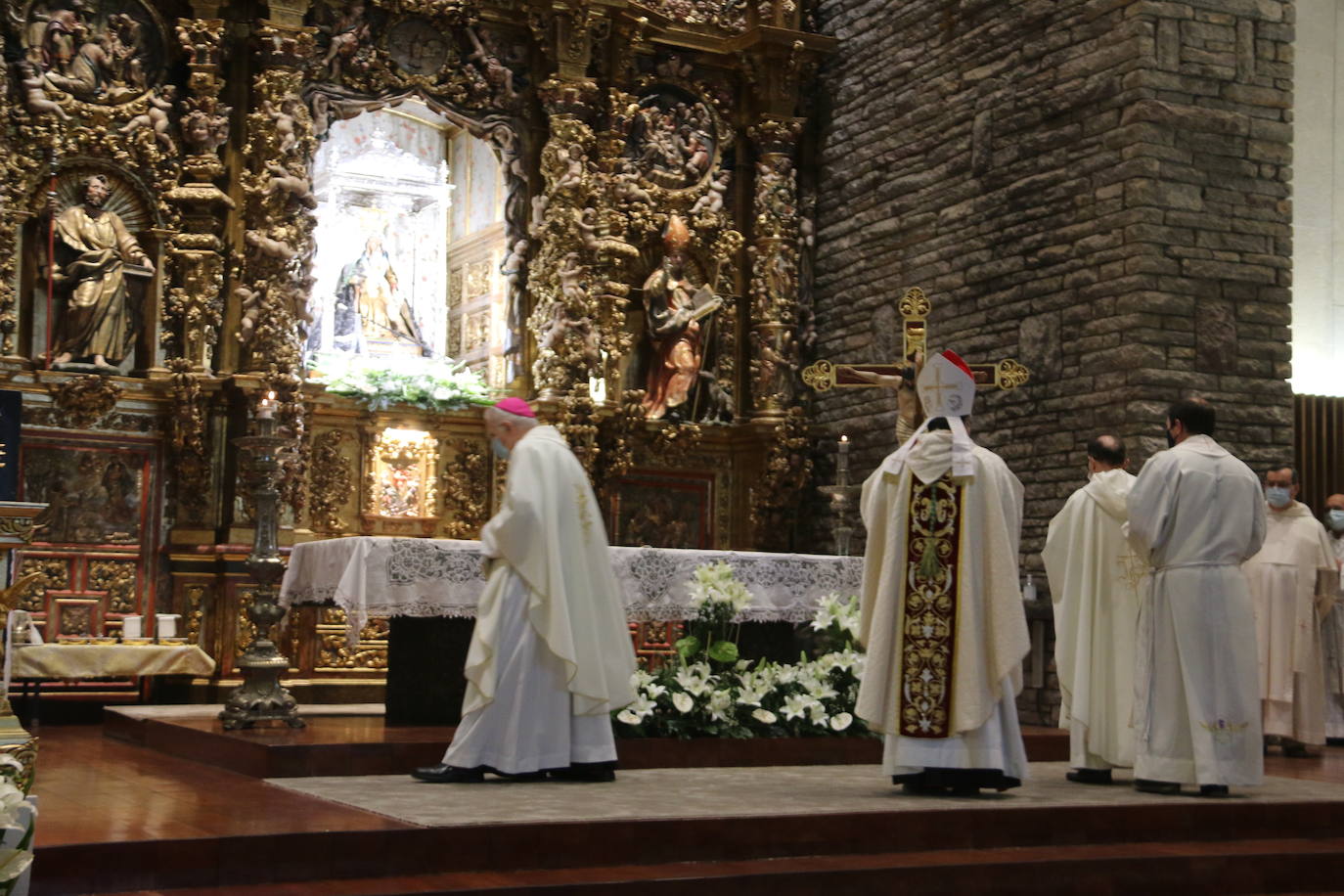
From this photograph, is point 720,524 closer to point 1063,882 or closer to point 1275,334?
point 1275,334

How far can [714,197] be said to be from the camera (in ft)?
47.1

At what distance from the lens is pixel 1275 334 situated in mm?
11516

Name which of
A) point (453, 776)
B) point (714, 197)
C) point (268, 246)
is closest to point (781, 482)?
point (714, 197)

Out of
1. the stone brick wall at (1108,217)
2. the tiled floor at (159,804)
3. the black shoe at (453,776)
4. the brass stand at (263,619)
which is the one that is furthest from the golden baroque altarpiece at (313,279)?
the black shoe at (453,776)

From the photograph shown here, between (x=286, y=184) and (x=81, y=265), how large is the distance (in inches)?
60.5

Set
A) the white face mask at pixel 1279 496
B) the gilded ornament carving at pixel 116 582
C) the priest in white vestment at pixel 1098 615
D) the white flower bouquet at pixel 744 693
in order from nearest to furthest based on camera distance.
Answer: the priest in white vestment at pixel 1098 615 < the white flower bouquet at pixel 744 693 < the white face mask at pixel 1279 496 < the gilded ornament carving at pixel 116 582

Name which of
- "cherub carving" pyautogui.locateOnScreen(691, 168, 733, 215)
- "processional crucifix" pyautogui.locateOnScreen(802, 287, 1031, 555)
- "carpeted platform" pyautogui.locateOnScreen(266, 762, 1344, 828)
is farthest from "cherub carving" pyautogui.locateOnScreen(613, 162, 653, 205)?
"carpeted platform" pyautogui.locateOnScreen(266, 762, 1344, 828)

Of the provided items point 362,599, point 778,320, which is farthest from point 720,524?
point 362,599

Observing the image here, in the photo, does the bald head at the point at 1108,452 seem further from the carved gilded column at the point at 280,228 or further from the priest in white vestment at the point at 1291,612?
the carved gilded column at the point at 280,228

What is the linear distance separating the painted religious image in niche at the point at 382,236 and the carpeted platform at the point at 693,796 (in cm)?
623

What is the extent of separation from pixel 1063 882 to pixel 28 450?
319 inches

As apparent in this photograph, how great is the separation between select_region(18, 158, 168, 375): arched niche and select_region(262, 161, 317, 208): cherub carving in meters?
0.83

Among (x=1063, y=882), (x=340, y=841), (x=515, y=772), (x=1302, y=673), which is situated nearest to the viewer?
(x=340, y=841)

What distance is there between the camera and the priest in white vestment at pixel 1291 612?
10.2 m
